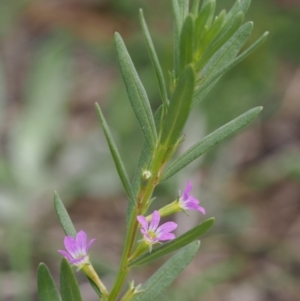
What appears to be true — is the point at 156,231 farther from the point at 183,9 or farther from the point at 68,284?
the point at 183,9

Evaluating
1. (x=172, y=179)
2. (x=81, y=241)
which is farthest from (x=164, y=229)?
(x=172, y=179)

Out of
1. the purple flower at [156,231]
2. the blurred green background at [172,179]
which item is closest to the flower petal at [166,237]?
the purple flower at [156,231]

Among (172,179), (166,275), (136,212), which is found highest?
(172,179)

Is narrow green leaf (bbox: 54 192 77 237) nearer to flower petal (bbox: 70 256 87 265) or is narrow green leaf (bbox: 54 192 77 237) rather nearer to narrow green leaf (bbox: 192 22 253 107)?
flower petal (bbox: 70 256 87 265)

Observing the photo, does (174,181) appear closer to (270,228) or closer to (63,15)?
(270,228)

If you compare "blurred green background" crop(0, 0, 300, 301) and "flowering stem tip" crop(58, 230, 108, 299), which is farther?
"blurred green background" crop(0, 0, 300, 301)

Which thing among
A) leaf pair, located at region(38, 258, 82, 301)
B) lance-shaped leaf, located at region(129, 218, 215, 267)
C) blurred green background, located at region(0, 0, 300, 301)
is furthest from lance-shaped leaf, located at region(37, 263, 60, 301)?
blurred green background, located at region(0, 0, 300, 301)
